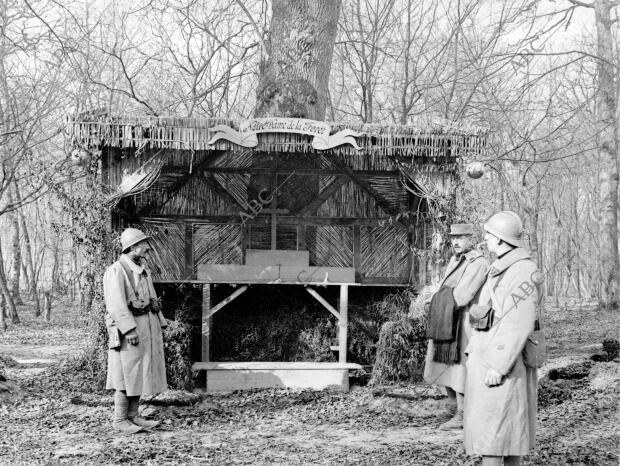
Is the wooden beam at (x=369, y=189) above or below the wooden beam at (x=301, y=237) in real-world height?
above

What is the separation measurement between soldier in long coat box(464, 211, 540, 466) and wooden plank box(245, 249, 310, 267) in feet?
18.1

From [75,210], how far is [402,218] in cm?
471

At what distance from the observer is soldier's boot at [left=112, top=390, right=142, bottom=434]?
259 inches

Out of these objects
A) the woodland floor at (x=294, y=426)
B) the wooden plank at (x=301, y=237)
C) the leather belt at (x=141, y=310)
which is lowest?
the woodland floor at (x=294, y=426)

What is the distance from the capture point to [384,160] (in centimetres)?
909

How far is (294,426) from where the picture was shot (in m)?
7.04

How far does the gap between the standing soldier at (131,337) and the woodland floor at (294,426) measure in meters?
0.32

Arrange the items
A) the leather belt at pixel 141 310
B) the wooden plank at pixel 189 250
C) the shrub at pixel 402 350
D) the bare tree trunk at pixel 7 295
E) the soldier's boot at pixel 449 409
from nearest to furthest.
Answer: the leather belt at pixel 141 310, the soldier's boot at pixel 449 409, the shrub at pixel 402 350, the wooden plank at pixel 189 250, the bare tree trunk at pixel 7 295

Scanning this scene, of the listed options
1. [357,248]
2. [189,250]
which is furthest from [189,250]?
[357,248]

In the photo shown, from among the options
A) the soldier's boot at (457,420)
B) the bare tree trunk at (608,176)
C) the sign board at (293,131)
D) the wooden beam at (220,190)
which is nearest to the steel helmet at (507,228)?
the soldier's boot at (457,420)

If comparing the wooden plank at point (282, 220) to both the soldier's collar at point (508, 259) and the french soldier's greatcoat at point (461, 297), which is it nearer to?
the french soldier's greatcoat at point (461, 297)

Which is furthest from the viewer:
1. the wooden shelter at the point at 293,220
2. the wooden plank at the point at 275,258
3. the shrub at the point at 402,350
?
the wooden plank at the point at 275,258

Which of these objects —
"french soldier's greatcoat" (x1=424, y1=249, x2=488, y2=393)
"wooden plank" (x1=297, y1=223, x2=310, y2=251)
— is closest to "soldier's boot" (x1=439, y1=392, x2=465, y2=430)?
"french soldier's greatcoat" (x1=424, y1=249, x2=488, y2=393)

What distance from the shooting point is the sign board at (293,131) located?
8523 millimetres
